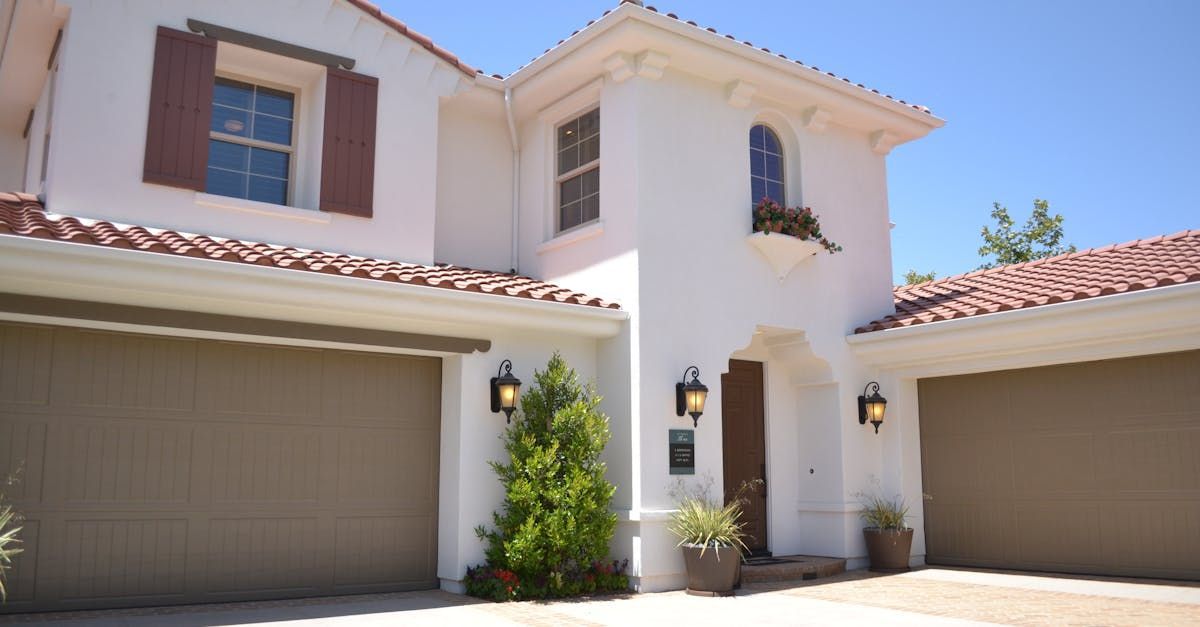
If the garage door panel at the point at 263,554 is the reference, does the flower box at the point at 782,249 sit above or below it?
above

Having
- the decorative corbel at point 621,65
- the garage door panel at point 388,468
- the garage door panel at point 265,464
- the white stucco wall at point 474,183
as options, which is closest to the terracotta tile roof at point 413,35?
the white stucco wall at point 474,183

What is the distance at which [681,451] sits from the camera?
34.4ft

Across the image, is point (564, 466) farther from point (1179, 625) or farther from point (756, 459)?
point (1179, 625)

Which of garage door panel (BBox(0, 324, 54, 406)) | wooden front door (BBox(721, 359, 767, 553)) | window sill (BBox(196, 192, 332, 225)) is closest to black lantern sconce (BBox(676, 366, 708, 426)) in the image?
wooden front door (BBox(721, 359, 767, 553))

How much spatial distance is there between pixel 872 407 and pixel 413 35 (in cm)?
714

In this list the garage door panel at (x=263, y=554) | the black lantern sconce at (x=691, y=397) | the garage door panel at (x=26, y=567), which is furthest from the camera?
the black lantern sconce at (x=691, y=397)

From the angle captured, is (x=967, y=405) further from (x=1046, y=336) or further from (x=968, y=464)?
(x=1046, y=336)

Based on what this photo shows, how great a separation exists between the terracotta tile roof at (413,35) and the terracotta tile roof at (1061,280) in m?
5.97

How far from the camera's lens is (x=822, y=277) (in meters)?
12.3

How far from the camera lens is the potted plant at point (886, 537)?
451 inches

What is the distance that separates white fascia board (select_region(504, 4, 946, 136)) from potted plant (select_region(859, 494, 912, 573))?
507 centimetres

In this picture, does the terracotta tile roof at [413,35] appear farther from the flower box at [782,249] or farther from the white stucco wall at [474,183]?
the flower box at [782,249]

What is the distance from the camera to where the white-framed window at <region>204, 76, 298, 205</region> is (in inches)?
405

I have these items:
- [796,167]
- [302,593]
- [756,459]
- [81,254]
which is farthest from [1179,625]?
[81,254]
